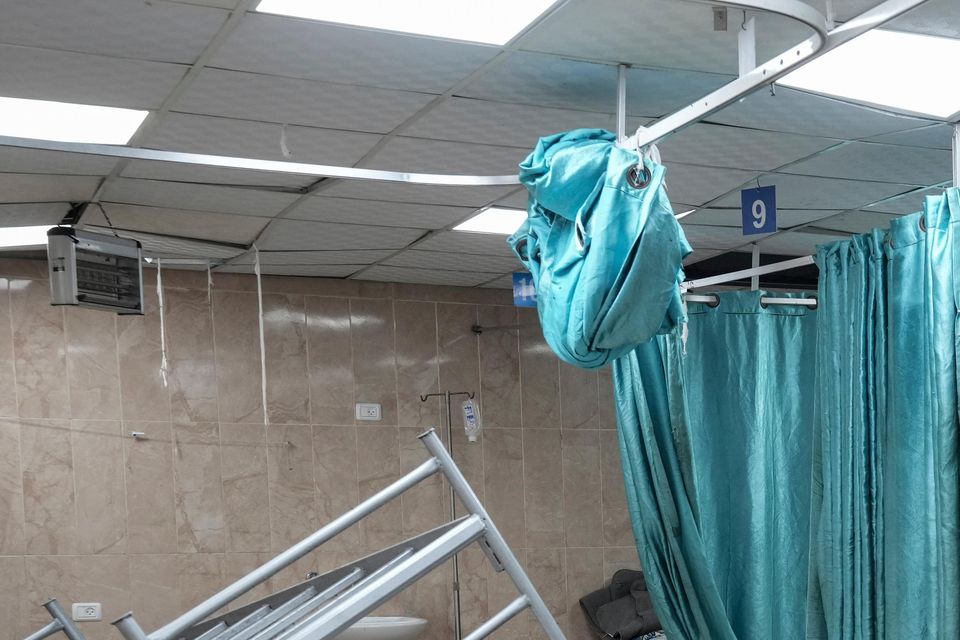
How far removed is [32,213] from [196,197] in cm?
82

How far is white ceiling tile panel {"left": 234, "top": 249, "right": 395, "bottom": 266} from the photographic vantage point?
19.5 feet

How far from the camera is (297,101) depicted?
346cm

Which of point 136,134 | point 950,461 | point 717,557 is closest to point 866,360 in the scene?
point 950,461

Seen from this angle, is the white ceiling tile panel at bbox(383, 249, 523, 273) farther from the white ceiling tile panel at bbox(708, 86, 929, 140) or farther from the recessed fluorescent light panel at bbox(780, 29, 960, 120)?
the recessed fluorescent light panel at bbox(780, 29, 960, 120)

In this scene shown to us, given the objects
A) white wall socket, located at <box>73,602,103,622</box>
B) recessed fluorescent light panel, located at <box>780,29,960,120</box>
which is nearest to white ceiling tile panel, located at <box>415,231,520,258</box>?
recessed fluorescent light panel, located at <box>780,29,960,120</box>

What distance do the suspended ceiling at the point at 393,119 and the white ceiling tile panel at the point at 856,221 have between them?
0.02 m

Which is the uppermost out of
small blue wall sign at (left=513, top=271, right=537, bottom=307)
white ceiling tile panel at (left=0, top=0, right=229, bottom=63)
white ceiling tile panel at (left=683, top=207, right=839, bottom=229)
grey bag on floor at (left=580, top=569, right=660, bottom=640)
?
white ceiling tile panel at (left=0, top=0, right=229, bottom=63)

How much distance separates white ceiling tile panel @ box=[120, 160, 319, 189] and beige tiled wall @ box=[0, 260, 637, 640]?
6.65 ft

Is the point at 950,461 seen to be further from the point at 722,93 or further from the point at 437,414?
the point at 437,414

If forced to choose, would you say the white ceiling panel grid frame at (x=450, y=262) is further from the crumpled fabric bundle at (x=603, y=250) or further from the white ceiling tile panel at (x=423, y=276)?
the crumpled fabric bundle at (x=603, y=250)

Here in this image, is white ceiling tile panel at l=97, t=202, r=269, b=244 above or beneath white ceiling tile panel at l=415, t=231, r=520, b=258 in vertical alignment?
above

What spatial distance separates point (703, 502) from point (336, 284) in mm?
3045

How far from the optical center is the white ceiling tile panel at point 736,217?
17.1 feet

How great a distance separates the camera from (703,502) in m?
4.45
